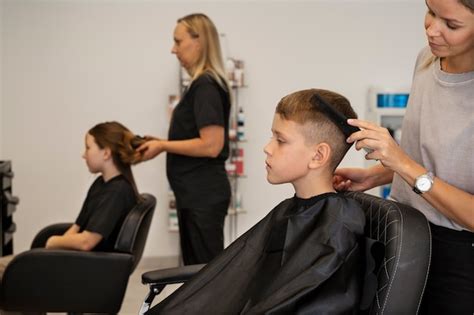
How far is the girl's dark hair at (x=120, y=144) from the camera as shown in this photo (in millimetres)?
2689

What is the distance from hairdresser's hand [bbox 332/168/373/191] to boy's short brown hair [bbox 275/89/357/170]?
0.13 meters

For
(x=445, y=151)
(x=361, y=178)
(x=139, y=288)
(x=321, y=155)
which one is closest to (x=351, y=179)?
(x=361, y=178)

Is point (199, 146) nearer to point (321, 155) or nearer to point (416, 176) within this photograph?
point (321, 155)

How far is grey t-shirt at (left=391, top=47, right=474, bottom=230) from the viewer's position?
4.26 ft

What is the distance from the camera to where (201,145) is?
2502 mm

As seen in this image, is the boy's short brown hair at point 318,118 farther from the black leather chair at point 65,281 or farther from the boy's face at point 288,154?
the black leather chair at point 65,281

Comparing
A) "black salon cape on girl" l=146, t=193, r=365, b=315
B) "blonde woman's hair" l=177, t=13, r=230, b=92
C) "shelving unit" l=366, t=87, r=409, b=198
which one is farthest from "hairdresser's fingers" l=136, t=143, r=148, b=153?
"shelving unit" l=366, t=87, r=409, b=198

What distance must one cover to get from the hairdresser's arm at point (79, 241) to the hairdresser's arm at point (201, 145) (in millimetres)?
446

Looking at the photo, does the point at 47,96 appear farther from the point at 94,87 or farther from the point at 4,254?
the point at 4,254

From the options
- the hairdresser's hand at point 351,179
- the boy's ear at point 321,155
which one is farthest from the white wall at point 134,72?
the boy's ear at point 321,155

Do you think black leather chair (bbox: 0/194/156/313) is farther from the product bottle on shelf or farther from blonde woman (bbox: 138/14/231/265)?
the product bottle on shelf

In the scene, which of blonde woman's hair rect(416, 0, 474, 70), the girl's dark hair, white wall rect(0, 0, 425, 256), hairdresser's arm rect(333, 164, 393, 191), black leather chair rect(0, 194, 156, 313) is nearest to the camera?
blonde woman's hair rect(416, 0, 474, 70)

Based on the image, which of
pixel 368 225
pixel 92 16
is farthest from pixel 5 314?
pixel 92 16

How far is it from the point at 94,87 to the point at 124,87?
0.74ft
